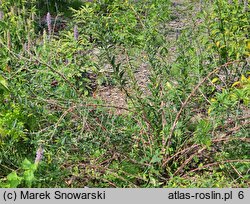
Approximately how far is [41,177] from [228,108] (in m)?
1.10

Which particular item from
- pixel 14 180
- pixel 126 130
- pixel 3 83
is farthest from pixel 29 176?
pixel 126 130

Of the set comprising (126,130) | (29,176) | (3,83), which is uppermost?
(3,83)

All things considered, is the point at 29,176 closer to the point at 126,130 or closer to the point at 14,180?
the point at 14,180

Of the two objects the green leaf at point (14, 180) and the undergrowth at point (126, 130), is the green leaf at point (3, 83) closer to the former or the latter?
the undergrowth at point (126, 130)

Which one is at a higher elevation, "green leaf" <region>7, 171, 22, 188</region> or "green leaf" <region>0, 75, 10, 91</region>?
"green leaf" <region>0, 75, 10, 91</region>

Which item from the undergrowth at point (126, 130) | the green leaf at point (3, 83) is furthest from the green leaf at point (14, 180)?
the green leaf at point (3, 83)

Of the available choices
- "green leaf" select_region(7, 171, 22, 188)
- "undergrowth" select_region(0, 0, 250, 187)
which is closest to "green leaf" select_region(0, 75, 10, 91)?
"undergrowth" select_region(0, 0, 250, 187)

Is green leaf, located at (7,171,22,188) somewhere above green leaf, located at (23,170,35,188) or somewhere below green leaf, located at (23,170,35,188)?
below

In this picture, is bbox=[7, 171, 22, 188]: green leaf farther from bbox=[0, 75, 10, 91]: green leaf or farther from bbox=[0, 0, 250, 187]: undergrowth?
bbox=[0, 75, 10, 91]: green leaf

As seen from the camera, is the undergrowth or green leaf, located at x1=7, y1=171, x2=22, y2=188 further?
the undergrowth

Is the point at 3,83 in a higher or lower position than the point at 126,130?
higher

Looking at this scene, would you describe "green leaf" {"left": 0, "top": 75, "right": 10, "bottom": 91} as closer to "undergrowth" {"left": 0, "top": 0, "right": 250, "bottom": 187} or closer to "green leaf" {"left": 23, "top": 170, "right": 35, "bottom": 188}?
"undergrowth" {"left": 0, "top": 0, "right": 250, "bottom": 187}

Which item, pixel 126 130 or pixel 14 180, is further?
pixel 126 130

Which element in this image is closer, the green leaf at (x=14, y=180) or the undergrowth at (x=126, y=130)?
the green leaf at (x=14, y=180)
